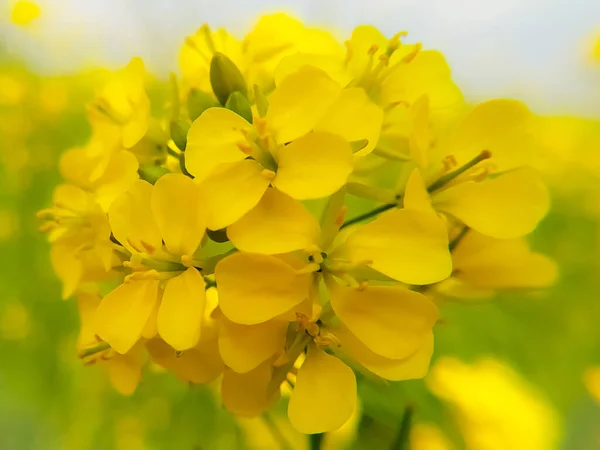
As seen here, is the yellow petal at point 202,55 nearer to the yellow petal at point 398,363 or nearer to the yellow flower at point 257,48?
the yellow flower at point 257,48

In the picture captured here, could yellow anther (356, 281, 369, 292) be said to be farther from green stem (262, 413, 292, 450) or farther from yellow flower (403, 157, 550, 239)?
green stem (262, 413, 292, 450)

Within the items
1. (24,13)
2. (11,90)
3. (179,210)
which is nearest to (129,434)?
(179,210)

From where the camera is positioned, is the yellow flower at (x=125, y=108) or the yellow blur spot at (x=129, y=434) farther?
the yellow blur spot at (x=129, y=434)

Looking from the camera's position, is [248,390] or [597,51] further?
[597,51]

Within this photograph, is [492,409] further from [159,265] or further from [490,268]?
[159,265]

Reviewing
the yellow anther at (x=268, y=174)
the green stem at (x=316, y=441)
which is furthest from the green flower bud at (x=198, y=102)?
the green stem at (x=316, y=441)

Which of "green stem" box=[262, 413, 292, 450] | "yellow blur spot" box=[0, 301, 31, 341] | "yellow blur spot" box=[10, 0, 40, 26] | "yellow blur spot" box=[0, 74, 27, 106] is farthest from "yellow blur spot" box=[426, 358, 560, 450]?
"yellow blur spot" box=[10, 0, 40, 26]
